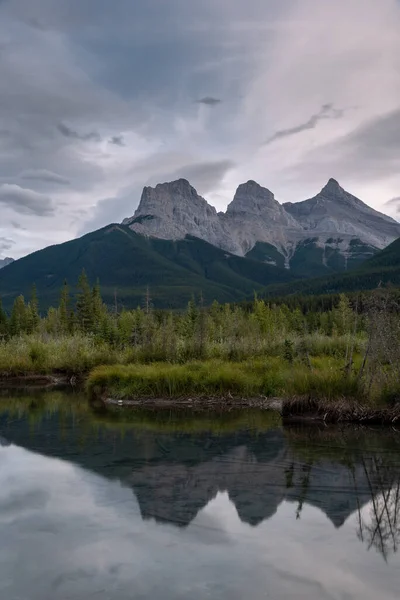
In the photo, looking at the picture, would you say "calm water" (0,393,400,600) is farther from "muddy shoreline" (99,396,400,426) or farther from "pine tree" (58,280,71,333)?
"pine tree" (58,280,71,333)

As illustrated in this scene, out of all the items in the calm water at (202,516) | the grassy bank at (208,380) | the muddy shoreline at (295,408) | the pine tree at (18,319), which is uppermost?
the pine tree at (18,319)

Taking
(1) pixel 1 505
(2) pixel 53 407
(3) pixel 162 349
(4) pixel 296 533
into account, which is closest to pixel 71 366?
(3) pixel 162 349

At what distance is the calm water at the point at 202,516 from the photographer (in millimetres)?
7359

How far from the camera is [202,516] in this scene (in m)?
9.83

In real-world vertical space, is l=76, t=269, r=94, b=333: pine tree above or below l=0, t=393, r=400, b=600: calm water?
above

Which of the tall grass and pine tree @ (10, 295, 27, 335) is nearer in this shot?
the tall grass

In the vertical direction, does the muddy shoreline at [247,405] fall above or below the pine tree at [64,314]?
below

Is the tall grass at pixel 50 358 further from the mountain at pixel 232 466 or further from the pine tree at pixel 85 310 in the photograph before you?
the pine tree at pixel 85 310

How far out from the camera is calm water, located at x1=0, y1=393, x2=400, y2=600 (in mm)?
7359

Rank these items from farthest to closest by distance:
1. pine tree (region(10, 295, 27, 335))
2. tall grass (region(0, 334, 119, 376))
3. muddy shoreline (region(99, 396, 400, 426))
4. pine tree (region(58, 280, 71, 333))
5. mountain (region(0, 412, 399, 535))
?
1. pine tree (region(10, 295, 27, 335))
2. pine tree (region(58, 280, 71, 333))
3. tall grass (region(0, 334, 119, 376))
4. muddy shoreline (region(99, 396, 400, 426))
5. mountain (region(0, 412, 399, 535))

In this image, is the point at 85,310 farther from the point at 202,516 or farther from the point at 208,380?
the point at 202,516

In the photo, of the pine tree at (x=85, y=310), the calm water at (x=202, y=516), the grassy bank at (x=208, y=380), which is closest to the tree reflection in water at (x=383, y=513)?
the calm water at (x=202, y=516)

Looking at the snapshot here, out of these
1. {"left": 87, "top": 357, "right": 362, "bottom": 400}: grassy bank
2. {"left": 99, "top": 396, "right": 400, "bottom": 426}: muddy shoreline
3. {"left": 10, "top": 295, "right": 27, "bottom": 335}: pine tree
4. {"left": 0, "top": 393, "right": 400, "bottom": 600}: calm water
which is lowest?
{"left": 0, "top": 393, "right": 400, "bottom": 600}: calm water

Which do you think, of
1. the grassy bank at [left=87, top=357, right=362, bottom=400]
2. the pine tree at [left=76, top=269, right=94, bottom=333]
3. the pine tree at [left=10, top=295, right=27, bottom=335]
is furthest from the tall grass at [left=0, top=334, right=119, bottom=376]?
the pine tree at [left=10, top=295, right=27, bottom=335]
